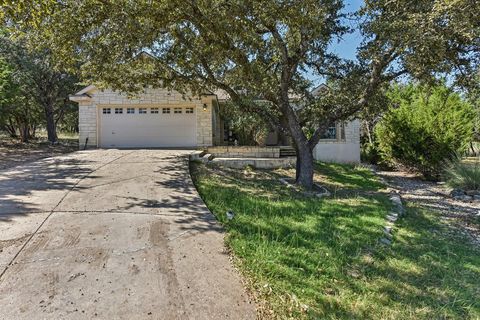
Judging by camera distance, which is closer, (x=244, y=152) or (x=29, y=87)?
(x=244, y=152)

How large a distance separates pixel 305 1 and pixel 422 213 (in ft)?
17.7

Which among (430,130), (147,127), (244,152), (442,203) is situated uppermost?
(147,127)

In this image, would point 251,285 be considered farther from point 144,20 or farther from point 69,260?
point 144,20

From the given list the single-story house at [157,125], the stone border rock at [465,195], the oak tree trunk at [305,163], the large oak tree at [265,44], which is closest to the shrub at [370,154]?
the single-story house at [157,125]

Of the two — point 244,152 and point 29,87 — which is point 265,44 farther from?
point 29,87

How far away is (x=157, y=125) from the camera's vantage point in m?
16.9

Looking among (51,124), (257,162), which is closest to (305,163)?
(257,162)

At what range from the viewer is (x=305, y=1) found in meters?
6.51

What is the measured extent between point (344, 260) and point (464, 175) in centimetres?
850

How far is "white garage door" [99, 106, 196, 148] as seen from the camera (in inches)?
659

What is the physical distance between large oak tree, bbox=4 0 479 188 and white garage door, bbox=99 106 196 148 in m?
5.05

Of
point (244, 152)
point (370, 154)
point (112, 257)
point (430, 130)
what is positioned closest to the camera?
point (112, 257)

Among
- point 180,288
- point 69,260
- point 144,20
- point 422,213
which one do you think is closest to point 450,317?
point 180,288

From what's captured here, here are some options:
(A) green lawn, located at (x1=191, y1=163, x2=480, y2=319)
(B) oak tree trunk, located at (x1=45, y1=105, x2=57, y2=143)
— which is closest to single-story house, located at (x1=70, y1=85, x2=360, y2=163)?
(B) oak tree trunk, located at (x1=45, y1=105, x2=57, y2=143)
